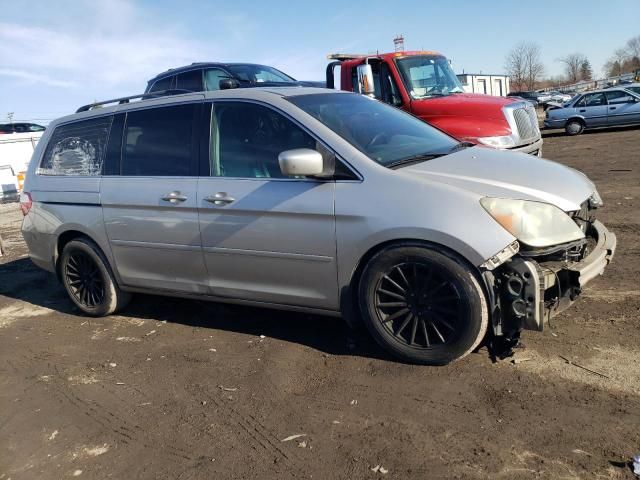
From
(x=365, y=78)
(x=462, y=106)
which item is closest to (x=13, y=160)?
(x=365, y=78)

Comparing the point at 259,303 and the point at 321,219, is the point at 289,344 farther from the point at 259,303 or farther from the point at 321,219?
the point at 321,219

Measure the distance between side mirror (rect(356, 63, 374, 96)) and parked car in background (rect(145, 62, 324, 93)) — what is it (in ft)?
2.51

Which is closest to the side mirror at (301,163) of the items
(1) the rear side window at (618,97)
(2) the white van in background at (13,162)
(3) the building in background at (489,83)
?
(2) the white van in background at (13,162)

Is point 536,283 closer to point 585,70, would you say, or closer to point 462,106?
point 462,106

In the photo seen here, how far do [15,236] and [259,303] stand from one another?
796cm

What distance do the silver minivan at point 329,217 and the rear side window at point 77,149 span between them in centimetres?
2

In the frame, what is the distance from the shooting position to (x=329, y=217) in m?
3.74

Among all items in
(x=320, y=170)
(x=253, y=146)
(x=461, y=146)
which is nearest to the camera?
(x=320, y=170)

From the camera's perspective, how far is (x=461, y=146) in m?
4.58

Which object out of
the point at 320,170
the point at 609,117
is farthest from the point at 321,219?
the point at 609,117

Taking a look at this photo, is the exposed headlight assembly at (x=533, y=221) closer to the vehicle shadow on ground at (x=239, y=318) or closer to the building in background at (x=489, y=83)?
the vehicle shadow on ground at (x=239, y=318)

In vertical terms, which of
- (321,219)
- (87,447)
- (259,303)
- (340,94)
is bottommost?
(87,447)

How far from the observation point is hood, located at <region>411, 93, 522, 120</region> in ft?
25.7

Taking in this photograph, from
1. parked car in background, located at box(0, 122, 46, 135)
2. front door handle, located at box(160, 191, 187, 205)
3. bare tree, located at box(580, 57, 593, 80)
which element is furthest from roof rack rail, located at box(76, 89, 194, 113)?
bare tree, located at box(580, 57, 593, 80)
